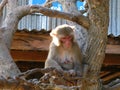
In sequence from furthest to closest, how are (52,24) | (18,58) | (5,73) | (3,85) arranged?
(52,24) < (18,58) < (5,73) < (3,85)

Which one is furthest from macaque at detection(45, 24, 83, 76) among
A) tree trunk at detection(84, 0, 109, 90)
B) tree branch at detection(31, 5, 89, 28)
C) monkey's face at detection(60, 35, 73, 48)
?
tree trunk at detection(84, 0, 109, 90)

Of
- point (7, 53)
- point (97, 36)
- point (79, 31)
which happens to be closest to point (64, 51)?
point (79, 31)

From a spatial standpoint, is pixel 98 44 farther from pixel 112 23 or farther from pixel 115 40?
pixel 112 23

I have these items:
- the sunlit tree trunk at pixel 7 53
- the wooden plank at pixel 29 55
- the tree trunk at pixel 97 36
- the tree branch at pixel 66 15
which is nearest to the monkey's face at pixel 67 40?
the tree branch at pixel 66 15

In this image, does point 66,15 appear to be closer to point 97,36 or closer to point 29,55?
point 97,36

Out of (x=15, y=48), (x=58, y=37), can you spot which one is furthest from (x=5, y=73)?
(x=15, y=48)

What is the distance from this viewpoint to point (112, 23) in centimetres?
975

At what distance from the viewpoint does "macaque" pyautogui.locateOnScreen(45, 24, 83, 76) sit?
4742 mm

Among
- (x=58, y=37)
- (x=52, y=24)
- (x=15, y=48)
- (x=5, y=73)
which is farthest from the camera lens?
(x=52, y=24)

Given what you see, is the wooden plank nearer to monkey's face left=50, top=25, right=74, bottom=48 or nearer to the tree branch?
monkey's face left=50, top=25, right=74, bottom=48

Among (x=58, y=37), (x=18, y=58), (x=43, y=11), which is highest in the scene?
(x=43, y=11)

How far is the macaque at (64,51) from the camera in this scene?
474cm

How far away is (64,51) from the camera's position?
513cm

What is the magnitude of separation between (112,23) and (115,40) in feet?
12.5
